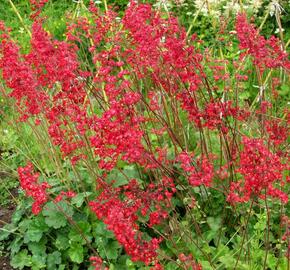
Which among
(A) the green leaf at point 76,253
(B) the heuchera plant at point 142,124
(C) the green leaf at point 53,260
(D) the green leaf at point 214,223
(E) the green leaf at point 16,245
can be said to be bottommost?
(C) the green leaf at point 53,260

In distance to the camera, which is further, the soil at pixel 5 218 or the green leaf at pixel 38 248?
the soil at pixel 5 218

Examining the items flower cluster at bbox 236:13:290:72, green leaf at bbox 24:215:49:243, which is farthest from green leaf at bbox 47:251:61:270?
flower cluster at bbox 236:13:290:72

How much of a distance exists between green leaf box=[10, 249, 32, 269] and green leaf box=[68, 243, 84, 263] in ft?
0.88

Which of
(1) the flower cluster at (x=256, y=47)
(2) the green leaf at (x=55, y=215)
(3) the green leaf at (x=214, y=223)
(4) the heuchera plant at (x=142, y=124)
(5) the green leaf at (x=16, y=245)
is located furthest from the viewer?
(5) the green leaf at (x=16, y=245)

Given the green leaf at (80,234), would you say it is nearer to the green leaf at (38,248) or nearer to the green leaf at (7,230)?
the green leaf at (38,248)

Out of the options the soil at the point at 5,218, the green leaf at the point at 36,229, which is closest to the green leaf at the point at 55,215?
the green leaf at the point at 36,229

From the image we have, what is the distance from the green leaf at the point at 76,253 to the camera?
354 cm

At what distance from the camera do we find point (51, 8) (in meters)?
7.94

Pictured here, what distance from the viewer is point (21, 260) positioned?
366 centimetres

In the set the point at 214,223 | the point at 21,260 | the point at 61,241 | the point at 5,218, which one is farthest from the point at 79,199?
the point at 5,218

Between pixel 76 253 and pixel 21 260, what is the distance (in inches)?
15.1

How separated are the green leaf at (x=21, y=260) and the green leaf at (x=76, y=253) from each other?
0.88 ft

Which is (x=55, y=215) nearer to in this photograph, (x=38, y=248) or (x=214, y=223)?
(x=38, y=248)

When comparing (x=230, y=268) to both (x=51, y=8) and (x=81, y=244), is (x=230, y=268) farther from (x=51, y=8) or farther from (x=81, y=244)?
(x=51, y=8)
